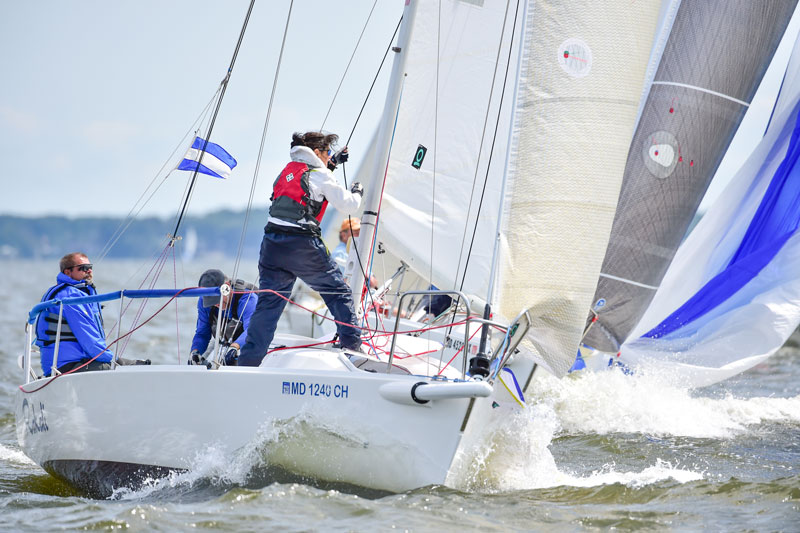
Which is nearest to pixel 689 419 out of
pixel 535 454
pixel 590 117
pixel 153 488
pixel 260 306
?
pixel 535 454

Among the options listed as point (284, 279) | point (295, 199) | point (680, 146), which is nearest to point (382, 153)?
point (295, 199)

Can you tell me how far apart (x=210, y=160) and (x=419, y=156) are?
1.37 m

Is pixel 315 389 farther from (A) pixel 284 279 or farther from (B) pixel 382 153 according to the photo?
(B) pixel 382 153

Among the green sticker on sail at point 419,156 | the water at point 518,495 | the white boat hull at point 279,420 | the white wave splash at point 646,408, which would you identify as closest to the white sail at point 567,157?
the water at point 518,495

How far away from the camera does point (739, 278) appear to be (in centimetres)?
788

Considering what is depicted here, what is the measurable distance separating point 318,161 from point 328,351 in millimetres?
990

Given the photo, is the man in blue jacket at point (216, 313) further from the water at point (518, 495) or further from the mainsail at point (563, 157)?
the mainsail at point (563, 157)

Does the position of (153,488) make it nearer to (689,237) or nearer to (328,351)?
(328,351)

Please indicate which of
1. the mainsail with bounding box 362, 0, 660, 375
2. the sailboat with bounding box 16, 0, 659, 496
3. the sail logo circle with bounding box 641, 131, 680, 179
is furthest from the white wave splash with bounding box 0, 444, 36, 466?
the sail logo circle with bounding box 641, 131, 680, 179

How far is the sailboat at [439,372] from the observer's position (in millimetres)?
3896

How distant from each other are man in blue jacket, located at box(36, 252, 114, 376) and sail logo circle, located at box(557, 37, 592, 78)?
2761 mm

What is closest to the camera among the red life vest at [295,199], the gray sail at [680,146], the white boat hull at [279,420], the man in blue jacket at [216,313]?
Result: the white boat hull at [279,420]

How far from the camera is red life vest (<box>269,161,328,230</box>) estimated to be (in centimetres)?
454

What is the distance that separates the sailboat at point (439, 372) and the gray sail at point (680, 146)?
109 inches
